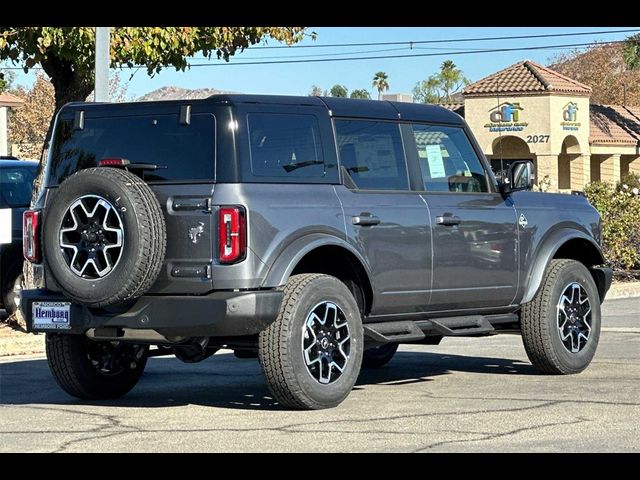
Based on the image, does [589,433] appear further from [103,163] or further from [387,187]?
[103,163]

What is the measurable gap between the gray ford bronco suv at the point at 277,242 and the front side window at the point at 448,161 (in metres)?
0.01

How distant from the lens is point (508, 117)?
2477 inches

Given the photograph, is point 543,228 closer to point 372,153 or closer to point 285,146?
point 372,153

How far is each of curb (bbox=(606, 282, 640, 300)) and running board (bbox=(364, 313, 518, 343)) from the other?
30.2 ft

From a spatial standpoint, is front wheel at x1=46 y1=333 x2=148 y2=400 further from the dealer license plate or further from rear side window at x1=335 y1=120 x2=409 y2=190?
rear side window at x1=335 y1=120 x2=409 y2=190

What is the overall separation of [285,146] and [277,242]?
30.9 inches

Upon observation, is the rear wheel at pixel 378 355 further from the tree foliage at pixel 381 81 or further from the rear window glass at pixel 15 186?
the tree foliage at pixel 381 81

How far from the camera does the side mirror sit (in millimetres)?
11266

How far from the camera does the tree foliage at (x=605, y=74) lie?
9112cm

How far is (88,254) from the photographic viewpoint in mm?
9320

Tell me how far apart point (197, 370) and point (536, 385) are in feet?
10.4

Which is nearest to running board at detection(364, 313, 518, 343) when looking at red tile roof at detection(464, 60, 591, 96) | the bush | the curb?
the curb

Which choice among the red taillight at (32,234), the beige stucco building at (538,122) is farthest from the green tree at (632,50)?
the red taillight at (32,234)
